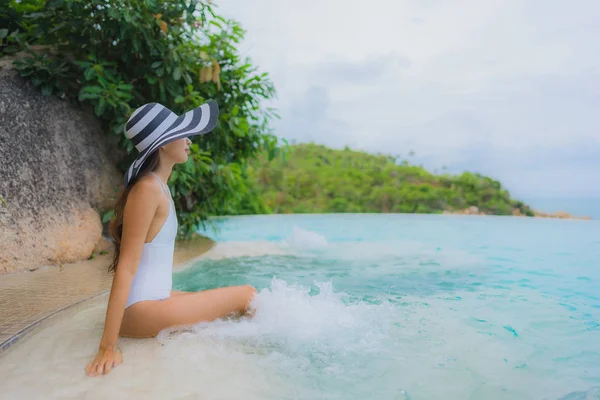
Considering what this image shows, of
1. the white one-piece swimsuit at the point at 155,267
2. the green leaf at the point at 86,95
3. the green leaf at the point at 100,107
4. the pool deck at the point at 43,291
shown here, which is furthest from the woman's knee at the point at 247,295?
the green leaf at the point at 86,95

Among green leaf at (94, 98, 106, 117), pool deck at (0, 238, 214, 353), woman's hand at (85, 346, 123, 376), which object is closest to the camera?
woman's hand at (85, 346, 123, 376)

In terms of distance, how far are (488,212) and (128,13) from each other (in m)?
16.9

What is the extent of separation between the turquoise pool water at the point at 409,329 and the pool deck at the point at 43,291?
2.47ft

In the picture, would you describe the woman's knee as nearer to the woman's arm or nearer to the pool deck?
the woman's arm

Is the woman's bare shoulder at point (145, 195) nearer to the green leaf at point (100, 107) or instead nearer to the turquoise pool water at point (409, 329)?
the turquoise pool water at point (409, 329)

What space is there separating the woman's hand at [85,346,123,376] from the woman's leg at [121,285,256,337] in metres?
0.21

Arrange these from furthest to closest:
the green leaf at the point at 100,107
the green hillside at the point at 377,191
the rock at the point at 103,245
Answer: the green hillside at the point at 377,191 < the rock at the point at 103,245 < the green leaf at the point at 100,107

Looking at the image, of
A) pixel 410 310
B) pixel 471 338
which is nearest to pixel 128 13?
pixel 410 310

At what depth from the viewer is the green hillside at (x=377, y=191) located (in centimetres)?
1828

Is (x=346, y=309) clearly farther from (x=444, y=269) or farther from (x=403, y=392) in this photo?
(x=444, y=269)

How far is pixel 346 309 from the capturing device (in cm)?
291

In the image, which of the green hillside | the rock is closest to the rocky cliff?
the rock

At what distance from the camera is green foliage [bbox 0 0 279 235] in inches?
177

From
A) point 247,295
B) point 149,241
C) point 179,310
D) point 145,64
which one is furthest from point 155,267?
point 145,64
